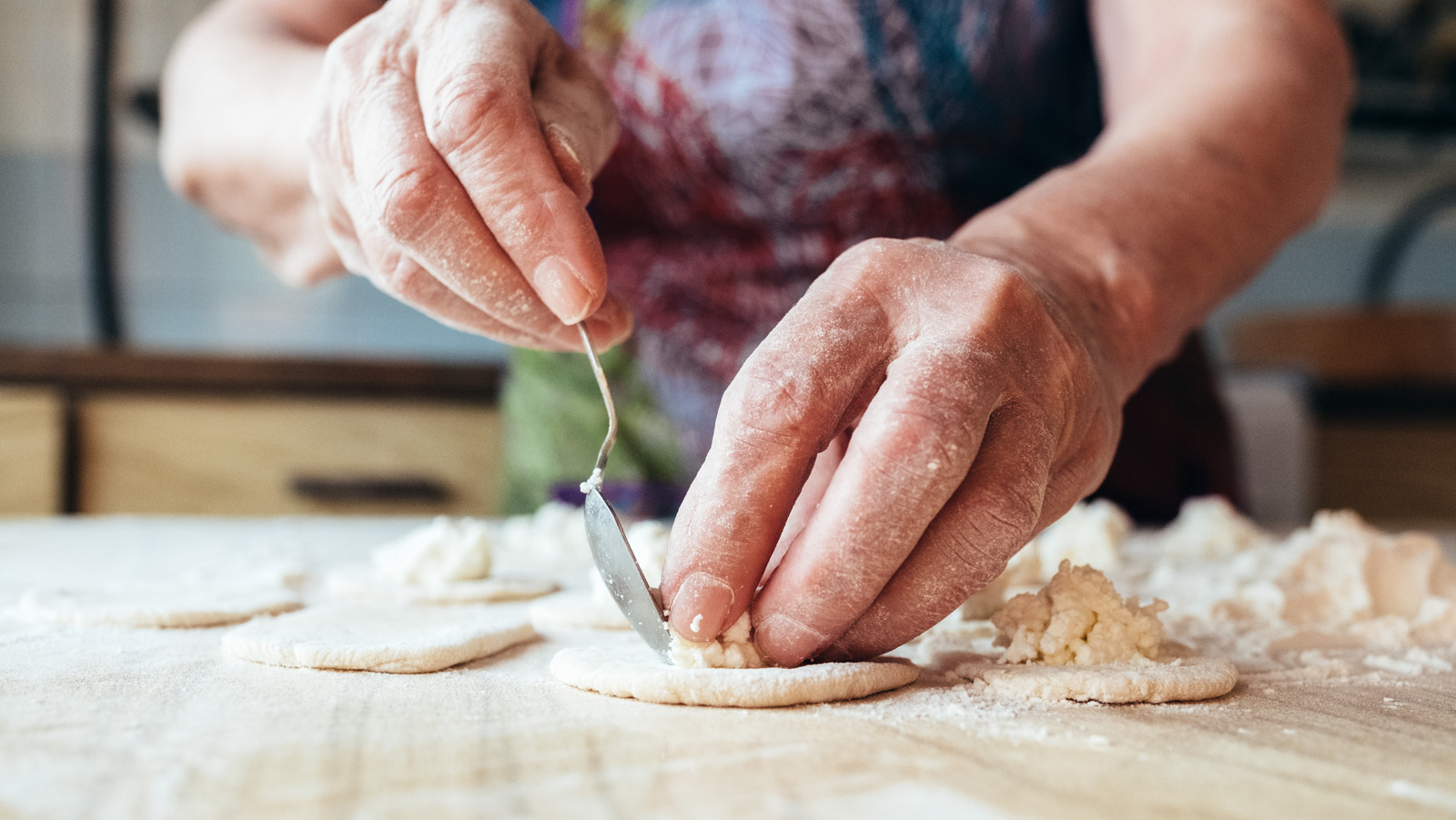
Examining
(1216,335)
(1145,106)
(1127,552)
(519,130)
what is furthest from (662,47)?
(1216,335)

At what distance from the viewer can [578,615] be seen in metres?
0.82

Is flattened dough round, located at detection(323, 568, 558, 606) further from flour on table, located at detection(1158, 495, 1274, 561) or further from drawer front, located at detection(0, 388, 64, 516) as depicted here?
drawer front, located at detection(0, 388, 64, 516)

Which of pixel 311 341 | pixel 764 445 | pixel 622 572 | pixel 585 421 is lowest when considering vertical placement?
pixel 311 341

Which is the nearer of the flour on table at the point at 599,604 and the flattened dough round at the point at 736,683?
the flattened dough round at the point at 736,683

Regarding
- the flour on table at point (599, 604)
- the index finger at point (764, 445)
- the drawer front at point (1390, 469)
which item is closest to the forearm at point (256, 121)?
the flour on table at point (599, 604)

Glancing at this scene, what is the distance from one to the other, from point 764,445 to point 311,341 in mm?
2668

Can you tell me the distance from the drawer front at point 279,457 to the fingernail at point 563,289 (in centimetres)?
163

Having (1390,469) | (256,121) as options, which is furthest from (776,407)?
(1390,469)

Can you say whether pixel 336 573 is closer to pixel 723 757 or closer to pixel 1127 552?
pixel 723 757

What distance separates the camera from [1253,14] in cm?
117

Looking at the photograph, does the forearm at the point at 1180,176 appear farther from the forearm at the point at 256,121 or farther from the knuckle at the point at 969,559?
the forearm at the point at 256,121

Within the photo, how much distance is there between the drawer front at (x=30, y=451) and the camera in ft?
6.73

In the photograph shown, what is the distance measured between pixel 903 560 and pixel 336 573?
64 centimetres

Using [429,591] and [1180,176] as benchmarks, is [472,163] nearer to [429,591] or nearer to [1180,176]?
[429,591]
